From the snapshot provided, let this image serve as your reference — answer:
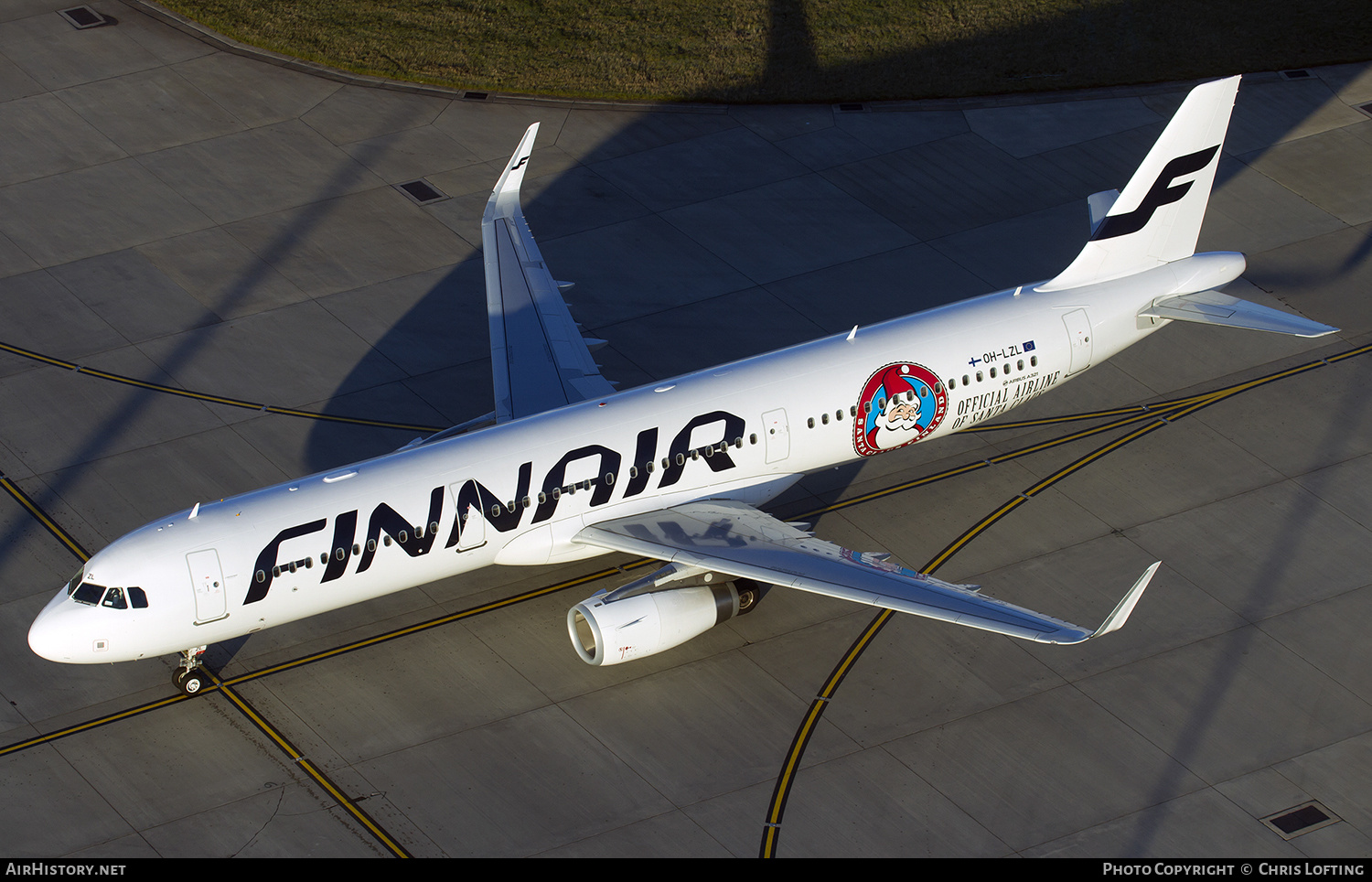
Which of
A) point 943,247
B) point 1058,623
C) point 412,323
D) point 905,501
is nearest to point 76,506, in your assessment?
point 412,323

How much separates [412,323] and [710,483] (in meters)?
14.1

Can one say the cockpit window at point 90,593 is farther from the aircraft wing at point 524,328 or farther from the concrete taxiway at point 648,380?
the aircraft wing at point 524,328

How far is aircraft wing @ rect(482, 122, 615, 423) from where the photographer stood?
1499 inches

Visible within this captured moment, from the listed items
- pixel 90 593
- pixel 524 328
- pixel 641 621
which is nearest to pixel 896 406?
pixel 641 621

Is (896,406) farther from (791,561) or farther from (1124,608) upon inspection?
(1124,608)

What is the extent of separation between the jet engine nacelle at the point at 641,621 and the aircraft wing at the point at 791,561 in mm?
1041

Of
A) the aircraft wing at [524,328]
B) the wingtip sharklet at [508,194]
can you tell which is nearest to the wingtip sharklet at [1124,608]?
the aircraft wing at [524,328]

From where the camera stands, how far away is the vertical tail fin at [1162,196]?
3853 cm

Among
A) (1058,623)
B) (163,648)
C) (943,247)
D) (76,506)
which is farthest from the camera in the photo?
(943,247)

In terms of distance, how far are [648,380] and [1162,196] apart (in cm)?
1509

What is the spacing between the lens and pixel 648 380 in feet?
141

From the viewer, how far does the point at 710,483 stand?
116 ft

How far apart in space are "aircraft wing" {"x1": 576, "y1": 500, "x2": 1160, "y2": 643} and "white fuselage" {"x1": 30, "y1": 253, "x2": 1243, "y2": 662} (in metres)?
0.68
